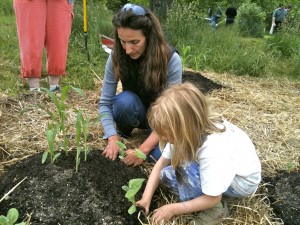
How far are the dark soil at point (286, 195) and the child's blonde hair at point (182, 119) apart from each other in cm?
63

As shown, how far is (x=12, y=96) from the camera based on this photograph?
9.64 feet

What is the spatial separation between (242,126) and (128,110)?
1.01m

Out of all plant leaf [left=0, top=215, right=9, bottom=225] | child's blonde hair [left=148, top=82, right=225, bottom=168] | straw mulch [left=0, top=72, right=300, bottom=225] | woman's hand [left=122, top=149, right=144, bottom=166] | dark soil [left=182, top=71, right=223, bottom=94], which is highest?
child's blonde hair [left=148, top=82, right=225, bottom=168]

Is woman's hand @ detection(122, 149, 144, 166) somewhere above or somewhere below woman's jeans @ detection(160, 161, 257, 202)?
below

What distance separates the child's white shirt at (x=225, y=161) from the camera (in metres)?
1.47

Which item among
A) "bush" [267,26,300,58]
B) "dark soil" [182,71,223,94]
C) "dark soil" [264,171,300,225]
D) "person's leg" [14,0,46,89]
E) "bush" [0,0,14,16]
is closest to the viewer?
"dark soil" [264,171,300,225]

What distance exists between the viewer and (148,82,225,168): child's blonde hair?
56.3 inches

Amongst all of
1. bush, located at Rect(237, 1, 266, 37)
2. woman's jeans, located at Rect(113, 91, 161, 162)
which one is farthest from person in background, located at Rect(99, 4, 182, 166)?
bush, located at Rect(237, 1, 266, 37)

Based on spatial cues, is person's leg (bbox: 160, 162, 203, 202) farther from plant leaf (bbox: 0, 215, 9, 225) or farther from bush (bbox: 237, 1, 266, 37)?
bush (bbox: 237, 1, 266, 37)

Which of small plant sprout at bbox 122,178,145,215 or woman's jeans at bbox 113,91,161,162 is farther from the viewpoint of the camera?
woman's jeans at bbox 113,91,161,162

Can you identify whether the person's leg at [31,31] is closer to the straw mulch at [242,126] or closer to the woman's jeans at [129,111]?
the straw mulch at [242,126]

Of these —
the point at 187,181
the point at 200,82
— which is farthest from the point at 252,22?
the point at 187,181

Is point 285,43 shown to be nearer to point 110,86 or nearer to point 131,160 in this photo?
point 110,86

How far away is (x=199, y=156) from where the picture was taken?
1.54 metres
